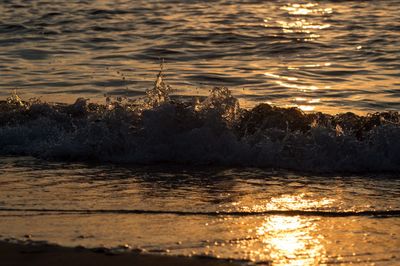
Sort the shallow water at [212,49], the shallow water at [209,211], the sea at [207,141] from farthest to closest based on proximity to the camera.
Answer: the shallow water at [212,49] < the sea at [207,141] < the shallow water at [209,211]

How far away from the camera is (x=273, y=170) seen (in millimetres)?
7965

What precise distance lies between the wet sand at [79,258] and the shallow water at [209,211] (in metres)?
0.12

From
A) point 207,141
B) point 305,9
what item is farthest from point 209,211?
point 305,9

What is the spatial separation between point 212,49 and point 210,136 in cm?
602

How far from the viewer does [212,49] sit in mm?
14531

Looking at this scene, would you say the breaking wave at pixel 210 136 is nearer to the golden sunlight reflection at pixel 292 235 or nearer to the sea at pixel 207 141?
the sea at pixel 207 141

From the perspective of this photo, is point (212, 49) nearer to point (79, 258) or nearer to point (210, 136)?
point (210, 136)

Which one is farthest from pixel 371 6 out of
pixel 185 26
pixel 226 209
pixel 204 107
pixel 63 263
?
pixel 63 263

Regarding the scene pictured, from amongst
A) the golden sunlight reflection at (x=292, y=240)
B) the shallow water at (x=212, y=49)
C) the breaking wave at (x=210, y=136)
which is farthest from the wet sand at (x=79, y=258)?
the shallow water at (x=212, y=49)

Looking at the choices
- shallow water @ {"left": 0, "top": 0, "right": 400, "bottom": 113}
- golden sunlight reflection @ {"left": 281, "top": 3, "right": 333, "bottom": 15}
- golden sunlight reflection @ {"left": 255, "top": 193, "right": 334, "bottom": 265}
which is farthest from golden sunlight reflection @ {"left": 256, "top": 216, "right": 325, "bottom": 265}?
golden sunlight reflection @ {"left": 281, "top": 3, "right": 333, "bottom": 15}

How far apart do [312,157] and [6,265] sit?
3.75 meters

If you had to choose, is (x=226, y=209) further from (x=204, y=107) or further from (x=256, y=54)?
(x=256, y=54)

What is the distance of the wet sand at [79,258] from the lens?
17.0 feet

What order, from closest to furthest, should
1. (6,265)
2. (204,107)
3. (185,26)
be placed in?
1. (6,265)
2. (204,107)
3. (185,26)
